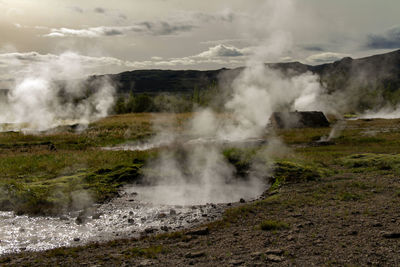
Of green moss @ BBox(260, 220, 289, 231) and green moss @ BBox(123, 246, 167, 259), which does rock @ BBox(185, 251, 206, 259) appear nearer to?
green moss @ BBox(123, 246, 167, 259)

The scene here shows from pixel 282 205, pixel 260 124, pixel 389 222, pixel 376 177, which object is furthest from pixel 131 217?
pixel 260 124

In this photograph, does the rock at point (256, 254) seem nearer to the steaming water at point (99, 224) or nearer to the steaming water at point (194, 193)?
the steaming water at point (99, 224)

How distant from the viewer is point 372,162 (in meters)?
23.6

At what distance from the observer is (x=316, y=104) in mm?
77750

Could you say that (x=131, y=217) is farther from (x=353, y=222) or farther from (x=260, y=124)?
(x=260, y=124)

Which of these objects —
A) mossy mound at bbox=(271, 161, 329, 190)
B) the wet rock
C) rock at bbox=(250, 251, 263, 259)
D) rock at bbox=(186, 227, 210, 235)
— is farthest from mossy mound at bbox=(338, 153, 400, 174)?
the wet rock

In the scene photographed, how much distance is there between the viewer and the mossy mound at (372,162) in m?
21.9

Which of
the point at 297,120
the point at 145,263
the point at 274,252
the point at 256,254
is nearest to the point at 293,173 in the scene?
the point at 274,252

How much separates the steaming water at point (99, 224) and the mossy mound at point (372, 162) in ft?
40.5

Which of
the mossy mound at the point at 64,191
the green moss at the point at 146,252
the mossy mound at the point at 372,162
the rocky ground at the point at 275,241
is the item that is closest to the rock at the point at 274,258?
the rocky ground at the point at 275,241

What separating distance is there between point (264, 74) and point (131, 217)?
5995 cm

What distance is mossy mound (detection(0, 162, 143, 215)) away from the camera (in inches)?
650

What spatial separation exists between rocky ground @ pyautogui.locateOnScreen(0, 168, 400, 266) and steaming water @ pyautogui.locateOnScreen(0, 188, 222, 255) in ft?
3.01

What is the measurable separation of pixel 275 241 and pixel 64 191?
12.4m
